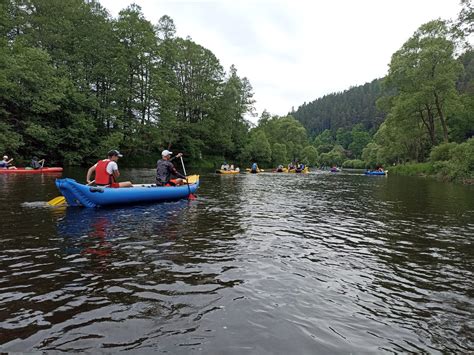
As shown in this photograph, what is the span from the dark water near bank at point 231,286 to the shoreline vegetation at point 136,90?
82.1 ft

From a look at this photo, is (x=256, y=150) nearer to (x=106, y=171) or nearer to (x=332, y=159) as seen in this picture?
(x=106, y=171)

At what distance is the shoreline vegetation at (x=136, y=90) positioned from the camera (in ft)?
97.7

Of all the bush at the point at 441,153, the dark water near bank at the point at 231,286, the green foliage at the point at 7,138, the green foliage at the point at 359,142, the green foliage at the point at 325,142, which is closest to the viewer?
the dark water near bank at the point at 231,286

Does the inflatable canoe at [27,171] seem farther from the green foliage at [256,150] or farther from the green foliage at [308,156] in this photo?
the green foliage at [308,156]

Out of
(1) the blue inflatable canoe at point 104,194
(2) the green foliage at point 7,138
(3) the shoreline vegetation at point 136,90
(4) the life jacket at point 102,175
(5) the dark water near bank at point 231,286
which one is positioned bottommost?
(5) the dark water near bank at point 231,286

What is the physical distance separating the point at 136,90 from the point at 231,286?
41092 millimetres

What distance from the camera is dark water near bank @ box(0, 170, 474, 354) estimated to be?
3375mm

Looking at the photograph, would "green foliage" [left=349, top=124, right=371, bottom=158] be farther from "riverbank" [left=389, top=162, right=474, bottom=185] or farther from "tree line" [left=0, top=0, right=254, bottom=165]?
"tree line" [left=0, top=0, right=254, bottom=165]

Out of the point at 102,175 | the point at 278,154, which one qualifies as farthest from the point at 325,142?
the point at 102,175

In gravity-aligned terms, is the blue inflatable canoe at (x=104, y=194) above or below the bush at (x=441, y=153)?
below

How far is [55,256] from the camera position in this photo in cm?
583

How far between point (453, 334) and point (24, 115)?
36.2 meters

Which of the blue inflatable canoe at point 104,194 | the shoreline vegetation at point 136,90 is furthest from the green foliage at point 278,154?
the blue inflatable canoe at point 104,194

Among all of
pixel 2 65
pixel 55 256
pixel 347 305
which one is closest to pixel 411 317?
pixel 347 305
